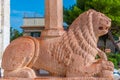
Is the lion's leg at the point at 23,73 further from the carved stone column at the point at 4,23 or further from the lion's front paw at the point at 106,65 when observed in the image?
the carved stone column at the point at 4,23

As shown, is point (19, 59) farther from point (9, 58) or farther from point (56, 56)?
point (56, 56)

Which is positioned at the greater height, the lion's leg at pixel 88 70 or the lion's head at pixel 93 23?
the lion's head at pixel 93 23

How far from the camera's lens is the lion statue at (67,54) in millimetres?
5613

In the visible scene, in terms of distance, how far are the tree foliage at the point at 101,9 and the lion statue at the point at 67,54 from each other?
28234mm

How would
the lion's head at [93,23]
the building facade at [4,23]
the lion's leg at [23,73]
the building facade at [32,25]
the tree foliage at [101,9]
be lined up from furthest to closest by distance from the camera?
the building facade at [32,25], the tree foliage at [101,9], the building facade at [4,23], the lion's head at [93,23], the lion's leg at [23,73]

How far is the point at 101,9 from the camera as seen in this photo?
34031 mm

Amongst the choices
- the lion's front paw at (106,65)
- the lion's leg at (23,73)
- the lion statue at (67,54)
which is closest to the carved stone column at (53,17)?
the lion statue at (67,54)

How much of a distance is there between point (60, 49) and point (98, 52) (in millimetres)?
553

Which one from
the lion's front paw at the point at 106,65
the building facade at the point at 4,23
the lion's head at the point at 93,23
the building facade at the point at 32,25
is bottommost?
the lion's front paw at the point at 106,65

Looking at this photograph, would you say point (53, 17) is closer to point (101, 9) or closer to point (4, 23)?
point (4, 23)

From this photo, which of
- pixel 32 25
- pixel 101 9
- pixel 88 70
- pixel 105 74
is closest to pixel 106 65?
pixel 105 74

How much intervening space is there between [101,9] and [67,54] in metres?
28.7

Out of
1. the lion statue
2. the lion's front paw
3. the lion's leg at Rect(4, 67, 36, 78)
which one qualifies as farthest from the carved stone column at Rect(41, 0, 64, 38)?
the lion's front paw

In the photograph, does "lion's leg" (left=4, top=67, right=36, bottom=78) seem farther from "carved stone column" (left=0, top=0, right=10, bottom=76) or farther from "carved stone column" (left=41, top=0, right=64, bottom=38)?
"carved stone column" (left=0, top=0, right=10, bottom=76)
